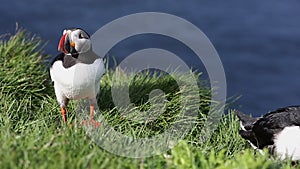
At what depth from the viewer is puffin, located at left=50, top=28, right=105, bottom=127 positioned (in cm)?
557

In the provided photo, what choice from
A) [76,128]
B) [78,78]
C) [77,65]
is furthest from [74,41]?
[76,128]

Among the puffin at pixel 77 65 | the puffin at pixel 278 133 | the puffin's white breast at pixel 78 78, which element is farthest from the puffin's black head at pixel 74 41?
the puffin at pixel 278 133

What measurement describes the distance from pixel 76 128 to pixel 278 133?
6.24ft

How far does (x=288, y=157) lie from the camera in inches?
196

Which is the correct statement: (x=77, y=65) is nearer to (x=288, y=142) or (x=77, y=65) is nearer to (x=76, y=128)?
(x=76, y=128)

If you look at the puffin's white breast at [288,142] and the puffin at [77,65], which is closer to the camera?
the puffin's white breast at [288,142]

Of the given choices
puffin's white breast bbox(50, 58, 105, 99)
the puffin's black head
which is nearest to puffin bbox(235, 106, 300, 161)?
puffin's white breast bbox(50, 58, 105, 99)

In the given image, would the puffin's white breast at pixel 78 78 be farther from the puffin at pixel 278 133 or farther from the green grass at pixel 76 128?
the puffin at pixel 278 133

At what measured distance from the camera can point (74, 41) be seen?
5.59 meters

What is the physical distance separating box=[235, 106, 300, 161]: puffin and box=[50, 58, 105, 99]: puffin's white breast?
1482 mm

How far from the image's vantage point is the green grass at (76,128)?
3.93 meters

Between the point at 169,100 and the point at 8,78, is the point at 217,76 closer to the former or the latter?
the point at 169,100

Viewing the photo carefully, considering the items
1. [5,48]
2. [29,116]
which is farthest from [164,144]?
[5,48]

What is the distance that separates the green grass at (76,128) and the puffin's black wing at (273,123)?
182mm
